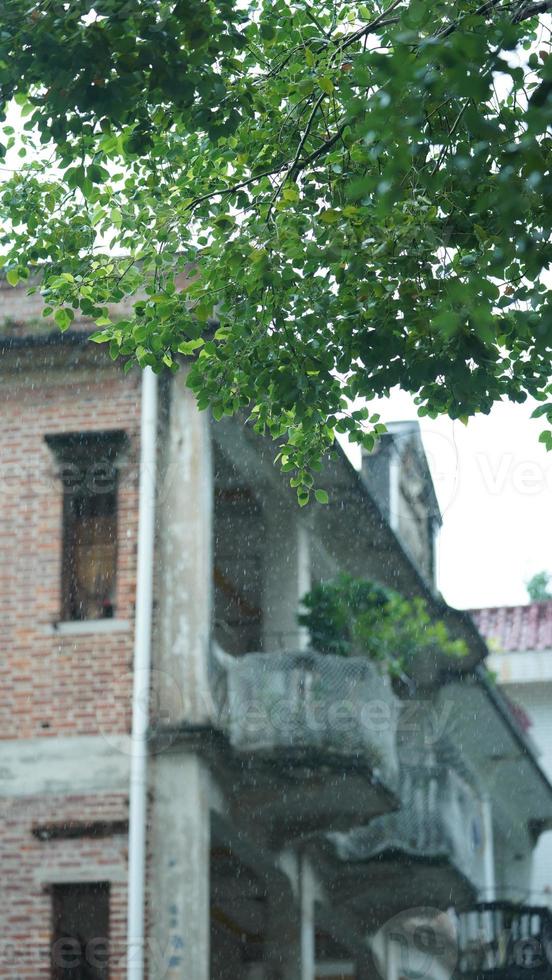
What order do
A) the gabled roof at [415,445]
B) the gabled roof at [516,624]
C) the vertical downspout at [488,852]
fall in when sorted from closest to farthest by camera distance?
the gabled roof at [415,445]
the vertical downspout at [488,852]
the gabled roof at [516,624]

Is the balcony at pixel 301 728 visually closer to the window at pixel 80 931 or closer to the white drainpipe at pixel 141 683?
the white drainpipe at pixel 141 683

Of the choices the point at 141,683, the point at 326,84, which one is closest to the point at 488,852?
the point at 141,683

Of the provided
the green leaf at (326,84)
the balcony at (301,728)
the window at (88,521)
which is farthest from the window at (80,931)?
the green leaf at (326,84)

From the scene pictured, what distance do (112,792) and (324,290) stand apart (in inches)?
267

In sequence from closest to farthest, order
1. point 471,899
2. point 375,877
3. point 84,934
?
point 84,934 < point 375,877 < point 471,899

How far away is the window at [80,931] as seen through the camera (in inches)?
525

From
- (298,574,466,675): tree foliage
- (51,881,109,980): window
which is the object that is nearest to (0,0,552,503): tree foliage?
(51,881,109,980): window

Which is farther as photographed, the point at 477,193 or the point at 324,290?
the point at 324,290

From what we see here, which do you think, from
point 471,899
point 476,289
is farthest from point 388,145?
point 471,899

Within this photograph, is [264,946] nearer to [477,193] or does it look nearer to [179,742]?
[179,742]

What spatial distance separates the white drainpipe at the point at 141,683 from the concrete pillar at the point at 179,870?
→ 0.28 m

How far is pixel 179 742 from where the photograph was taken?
14.0 metres

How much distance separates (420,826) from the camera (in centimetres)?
1830

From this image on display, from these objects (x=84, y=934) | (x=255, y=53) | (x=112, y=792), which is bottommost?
(x=84, y=934)
